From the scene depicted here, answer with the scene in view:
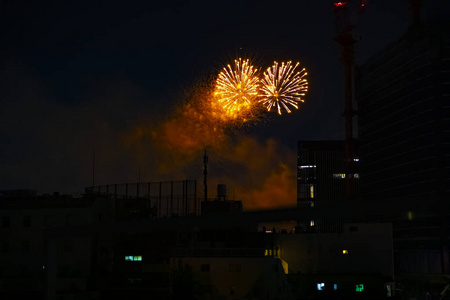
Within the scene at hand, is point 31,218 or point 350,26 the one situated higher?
point 350,26

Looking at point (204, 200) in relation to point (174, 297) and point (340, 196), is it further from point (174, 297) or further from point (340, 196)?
point (340, 196)

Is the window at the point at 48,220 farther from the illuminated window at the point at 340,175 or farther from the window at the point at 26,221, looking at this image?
the illuminated window at the point at 340,175

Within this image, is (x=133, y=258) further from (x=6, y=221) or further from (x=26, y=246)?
(x=6, y=221)

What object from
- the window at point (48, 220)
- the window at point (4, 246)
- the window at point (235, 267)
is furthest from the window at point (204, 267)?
the window at point (4, 246)

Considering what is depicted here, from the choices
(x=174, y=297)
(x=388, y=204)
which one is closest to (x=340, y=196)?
(x=174, y=297)

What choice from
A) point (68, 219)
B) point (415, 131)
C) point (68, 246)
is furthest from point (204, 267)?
point (415, 131)

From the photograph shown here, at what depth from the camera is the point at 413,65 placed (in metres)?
105

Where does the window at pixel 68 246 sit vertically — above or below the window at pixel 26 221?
below

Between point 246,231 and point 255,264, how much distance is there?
11.6m

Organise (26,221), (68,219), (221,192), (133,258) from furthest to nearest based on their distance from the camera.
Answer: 1. (221,192)
2. (26,221)
3. (68,219)
4. (133,258)

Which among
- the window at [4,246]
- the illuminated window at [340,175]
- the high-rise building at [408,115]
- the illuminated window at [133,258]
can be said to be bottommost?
the illuminated window at [133,258]

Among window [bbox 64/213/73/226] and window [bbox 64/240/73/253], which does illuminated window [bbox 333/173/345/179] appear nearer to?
window [bbox 64/213/73/226]

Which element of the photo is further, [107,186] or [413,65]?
[413,65]

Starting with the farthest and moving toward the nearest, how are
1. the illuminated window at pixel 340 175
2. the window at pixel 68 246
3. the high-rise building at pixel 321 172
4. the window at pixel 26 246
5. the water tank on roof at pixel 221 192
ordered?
the illuminated window at pixel 340 175 → the high-rise building at pixel 321 172 → the water tank on roof at pixel 221 192 → the window at pixel 26 246 → the window at pixel 68 246
